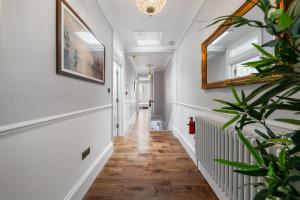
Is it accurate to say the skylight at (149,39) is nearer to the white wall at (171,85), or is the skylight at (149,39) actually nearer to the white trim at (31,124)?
the white wall at (171,85)

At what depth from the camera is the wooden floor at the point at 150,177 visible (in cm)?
186

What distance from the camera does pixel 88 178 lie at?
6.46 feet

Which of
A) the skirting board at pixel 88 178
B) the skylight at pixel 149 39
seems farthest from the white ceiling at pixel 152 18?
the skirting board at pixel 88 178

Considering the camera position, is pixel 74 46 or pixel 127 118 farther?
pixel 127 118

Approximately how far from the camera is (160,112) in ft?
26.5

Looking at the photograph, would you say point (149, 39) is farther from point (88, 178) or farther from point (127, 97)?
point (88, 178)

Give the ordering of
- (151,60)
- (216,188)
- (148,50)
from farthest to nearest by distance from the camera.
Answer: (151,60), (148,50), (216,188)

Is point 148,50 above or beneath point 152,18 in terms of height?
beneath

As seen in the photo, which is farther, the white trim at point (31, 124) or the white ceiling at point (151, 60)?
the white ceiling at point (151, 60)

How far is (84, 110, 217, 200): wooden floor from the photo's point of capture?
1860mm

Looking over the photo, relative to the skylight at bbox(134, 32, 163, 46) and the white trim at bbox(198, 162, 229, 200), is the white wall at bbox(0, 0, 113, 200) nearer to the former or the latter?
the white trim at bbox(198, 162, 229, 200)

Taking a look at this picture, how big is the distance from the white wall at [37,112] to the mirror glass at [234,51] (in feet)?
4.21

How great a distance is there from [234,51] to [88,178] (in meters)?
2.08

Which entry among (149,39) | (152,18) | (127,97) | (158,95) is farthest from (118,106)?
(158,95)
